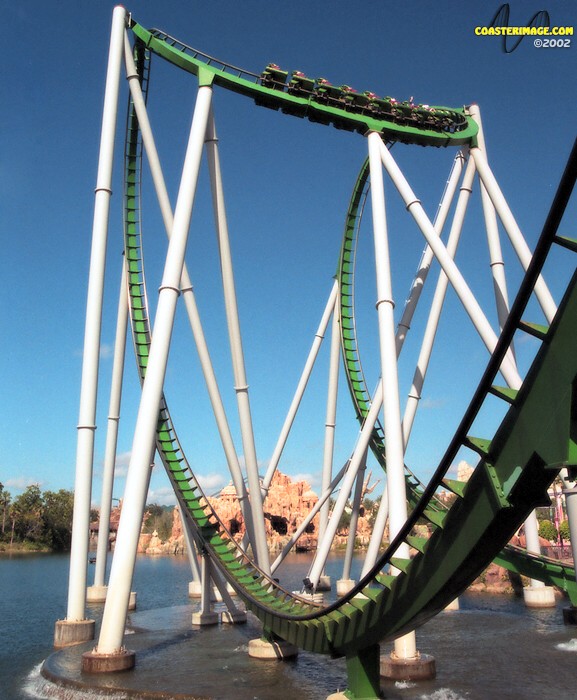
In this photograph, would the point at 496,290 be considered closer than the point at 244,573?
No

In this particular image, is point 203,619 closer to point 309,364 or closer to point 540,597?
point 309,364

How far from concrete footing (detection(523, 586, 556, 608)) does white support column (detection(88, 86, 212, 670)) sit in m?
10.2

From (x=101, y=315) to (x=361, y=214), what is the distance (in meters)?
8.24

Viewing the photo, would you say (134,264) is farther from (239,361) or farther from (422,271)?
(422,271)

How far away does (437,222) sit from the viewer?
1378 cm

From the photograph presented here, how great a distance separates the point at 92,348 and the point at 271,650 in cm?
567

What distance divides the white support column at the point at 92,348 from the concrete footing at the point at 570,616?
887cm

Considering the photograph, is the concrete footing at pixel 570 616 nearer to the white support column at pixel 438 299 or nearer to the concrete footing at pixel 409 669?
A: the white support column at pixel 438 299

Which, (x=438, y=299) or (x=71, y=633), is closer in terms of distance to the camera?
(x=71, y=633)

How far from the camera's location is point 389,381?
31.1 feet

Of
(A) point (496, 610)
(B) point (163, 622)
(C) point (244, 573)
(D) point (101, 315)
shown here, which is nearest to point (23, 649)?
(B) point (163, 622)

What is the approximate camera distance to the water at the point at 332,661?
7.69 m

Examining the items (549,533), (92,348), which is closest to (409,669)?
(92,348)

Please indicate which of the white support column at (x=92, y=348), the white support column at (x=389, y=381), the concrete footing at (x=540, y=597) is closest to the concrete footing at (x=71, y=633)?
the white support column at (x=92, y=348)
